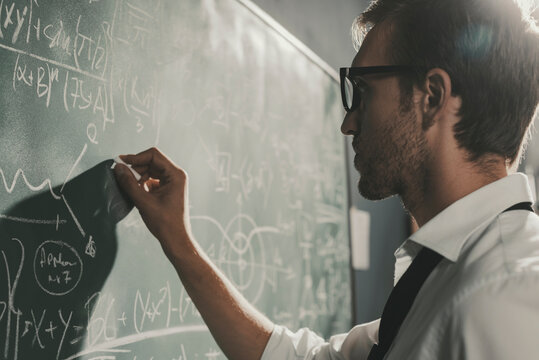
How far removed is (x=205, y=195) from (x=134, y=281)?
0.32 m

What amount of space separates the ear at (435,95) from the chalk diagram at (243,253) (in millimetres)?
613

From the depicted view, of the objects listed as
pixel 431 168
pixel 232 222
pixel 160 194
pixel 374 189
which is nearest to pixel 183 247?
pixel 160 194

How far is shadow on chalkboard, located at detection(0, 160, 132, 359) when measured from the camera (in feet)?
3.10

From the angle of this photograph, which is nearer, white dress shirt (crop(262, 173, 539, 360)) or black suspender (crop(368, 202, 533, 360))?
white dress shirt (crop(262, 173, 539, 360))

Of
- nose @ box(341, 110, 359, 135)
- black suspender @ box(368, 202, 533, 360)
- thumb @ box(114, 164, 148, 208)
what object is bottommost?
black suspender @ box(368, 202, 533, 360)

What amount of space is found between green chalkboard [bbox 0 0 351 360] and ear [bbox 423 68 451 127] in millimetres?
574

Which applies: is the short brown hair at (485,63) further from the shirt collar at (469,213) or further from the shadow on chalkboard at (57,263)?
the shadow on chalkboard at (57,263)

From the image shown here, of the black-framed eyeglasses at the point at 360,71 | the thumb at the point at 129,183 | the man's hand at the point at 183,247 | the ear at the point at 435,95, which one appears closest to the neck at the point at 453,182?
the ear at the point at 435,95

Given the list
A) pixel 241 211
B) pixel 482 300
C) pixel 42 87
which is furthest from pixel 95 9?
pixel 482 300

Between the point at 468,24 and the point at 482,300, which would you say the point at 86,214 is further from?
the point at 468,24

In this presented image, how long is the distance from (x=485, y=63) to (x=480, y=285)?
50 centimetres

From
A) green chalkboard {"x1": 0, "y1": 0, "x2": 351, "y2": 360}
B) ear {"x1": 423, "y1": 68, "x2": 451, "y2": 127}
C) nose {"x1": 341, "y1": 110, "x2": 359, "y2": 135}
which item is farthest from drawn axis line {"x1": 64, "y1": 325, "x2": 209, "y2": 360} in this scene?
ear {"x1": 423, "y1": 68, "x2": 451, "y2": 127}

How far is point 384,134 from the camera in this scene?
1216 mm

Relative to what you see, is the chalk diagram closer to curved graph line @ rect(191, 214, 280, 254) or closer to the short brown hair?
curved graph line @ rect(191, 214, 280, 254)
